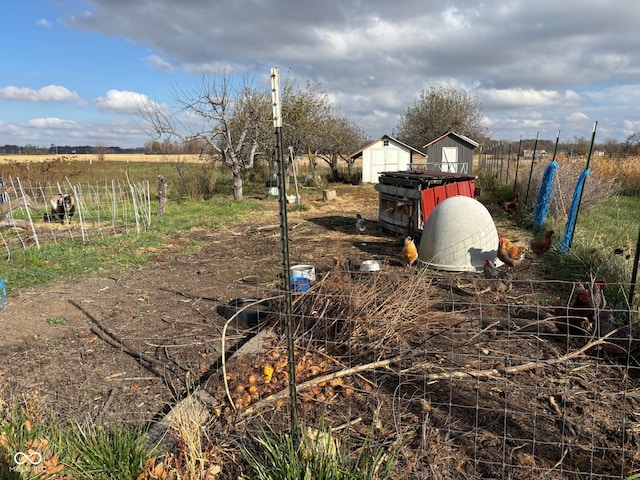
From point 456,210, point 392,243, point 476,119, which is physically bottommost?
point 392,243

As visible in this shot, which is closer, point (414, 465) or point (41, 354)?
point (414, 465)

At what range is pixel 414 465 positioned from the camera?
261 cm

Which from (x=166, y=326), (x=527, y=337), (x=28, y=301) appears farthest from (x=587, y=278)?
(x=28, y=301)

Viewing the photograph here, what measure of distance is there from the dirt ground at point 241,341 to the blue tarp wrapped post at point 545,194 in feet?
11.8

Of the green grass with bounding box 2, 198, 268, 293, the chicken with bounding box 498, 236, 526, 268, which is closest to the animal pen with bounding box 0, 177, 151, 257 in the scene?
the green grass with bounding box 2, 198, 268, 293

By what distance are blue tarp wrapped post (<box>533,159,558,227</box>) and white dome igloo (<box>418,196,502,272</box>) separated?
3.55 metres

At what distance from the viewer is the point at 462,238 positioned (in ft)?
Result: 24.1

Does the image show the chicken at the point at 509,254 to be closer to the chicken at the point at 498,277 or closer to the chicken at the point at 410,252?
the chicken at the point at 498,277

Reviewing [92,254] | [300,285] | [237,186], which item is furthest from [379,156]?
[300,285]

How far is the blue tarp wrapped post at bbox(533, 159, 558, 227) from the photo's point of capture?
33.0ft

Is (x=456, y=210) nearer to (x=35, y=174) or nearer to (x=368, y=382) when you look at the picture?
(x=368, y=382)

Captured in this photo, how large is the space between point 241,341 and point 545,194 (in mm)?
8619

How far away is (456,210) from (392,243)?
2.80 meters

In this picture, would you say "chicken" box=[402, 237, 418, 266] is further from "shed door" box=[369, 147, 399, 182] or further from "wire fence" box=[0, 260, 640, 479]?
"shed door" box=[369, 147, 399, 182]
